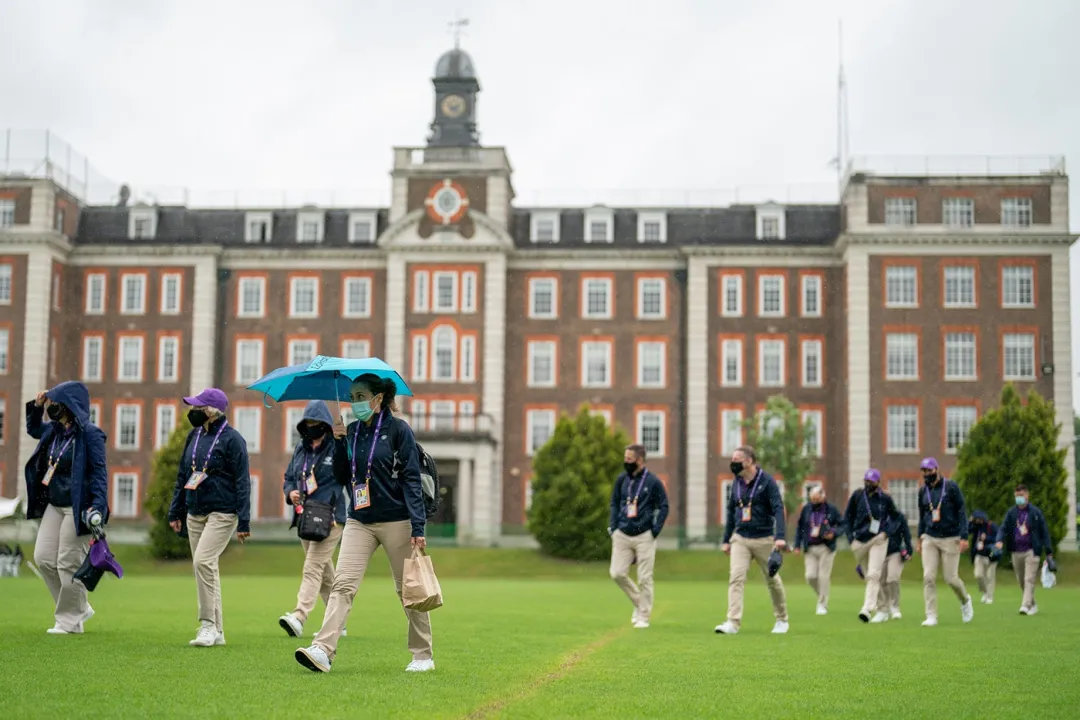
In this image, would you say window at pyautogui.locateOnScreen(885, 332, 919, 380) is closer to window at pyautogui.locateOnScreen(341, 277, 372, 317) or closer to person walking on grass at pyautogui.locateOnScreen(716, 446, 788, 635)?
window at pyautogui.locateOnScreen(341, 277, 372, 317)

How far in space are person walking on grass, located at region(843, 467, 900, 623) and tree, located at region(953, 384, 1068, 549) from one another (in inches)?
1176

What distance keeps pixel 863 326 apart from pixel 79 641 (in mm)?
52174

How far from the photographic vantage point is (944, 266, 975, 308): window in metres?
63.1

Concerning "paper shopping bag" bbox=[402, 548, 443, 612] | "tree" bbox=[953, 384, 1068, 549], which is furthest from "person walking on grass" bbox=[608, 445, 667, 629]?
"tree" bbox=[953, 384, 1068, 549]

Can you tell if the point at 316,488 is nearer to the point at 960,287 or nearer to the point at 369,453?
the point at 369,453

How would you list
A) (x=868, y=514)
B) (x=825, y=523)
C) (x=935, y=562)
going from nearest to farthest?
(x=935, y=562), (x=868, y=514), (x=825, y=523)

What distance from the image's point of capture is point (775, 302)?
6550 cm

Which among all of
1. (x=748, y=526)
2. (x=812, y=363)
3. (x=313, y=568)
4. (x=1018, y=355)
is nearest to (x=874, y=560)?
(x=748, y=526)

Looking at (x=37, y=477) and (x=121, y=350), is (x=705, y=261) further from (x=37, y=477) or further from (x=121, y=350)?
(x=37, y=477)

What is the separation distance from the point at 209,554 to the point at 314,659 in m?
3.21

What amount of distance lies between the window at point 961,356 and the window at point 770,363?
727cm

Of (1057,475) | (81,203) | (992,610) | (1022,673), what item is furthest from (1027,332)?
(1022,673)

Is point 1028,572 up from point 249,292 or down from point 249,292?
down

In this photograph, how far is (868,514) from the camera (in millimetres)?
22094
